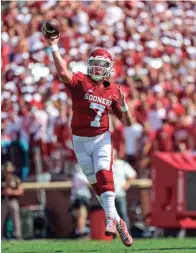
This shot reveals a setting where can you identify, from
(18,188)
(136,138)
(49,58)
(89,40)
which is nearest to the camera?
(18,188)

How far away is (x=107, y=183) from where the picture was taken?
25.2 ft

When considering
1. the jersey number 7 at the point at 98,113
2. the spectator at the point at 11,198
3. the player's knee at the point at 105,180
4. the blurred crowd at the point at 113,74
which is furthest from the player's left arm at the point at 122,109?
the blurred crowd at the point at 113,74

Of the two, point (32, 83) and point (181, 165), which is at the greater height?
point (32, 83)

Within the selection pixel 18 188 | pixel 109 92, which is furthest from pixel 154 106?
pixel 109 92

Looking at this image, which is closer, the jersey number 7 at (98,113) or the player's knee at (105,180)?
the player's knee at (105,180)

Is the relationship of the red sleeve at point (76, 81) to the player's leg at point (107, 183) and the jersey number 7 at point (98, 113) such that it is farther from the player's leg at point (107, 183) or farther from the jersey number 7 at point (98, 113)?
the player's leg at point (107, 183)

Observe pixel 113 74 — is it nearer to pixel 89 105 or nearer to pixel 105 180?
pixel 89 105

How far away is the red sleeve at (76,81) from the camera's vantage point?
7703 mm

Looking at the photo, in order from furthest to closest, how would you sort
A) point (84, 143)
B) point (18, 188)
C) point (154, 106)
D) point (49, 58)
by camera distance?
point (49, 58) < point (154, 106) < point (18, 188) < point (84, 143)

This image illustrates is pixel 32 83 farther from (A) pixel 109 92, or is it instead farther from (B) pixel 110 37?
(A) pixel 109 92

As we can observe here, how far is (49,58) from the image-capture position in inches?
683

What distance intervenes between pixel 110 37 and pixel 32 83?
303cm

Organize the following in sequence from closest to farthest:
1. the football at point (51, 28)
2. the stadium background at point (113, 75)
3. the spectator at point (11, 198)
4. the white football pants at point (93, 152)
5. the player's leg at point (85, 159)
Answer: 1. the football at point (51, 28)
2. the white football pants at point (93, 152)
3. the player's leg at point (85, 159)
4. the spectator at point (11, 198)
5. the stadium background at point (113, 75)

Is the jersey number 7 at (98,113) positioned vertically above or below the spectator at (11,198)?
above
